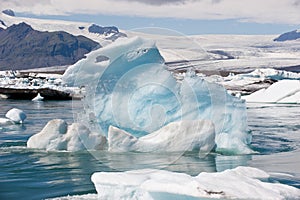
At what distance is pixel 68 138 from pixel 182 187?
245 inches

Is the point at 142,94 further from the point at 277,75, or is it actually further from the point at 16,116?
the point at 277,75

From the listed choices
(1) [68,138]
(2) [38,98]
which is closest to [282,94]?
(2) [38,98]

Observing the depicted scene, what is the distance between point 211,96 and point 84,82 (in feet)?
10.0

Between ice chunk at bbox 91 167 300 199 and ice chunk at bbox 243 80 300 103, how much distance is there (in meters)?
26.4

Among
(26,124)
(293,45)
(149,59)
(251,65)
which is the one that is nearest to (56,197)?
(149,59)

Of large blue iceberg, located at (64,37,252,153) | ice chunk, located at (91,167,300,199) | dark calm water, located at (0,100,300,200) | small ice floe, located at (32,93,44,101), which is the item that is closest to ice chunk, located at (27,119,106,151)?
dark calm water, located at (0,100,300,200)

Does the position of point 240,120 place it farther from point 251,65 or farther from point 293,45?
point 293,45

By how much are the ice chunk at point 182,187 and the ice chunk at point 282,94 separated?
26.4m

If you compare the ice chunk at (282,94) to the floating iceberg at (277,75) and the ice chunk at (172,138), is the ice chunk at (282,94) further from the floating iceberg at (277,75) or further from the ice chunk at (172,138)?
the ice chunk at (172,138)

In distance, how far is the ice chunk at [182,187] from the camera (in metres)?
5.68

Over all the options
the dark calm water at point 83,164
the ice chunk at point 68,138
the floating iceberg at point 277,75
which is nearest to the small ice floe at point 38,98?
the dark calm water at point 83,164

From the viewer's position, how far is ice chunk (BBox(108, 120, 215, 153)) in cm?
1091

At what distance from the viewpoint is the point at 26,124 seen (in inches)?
717

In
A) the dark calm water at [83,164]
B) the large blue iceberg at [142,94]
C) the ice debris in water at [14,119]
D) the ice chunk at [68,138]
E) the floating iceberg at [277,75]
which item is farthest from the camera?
the floating iceberg at [277,75]
